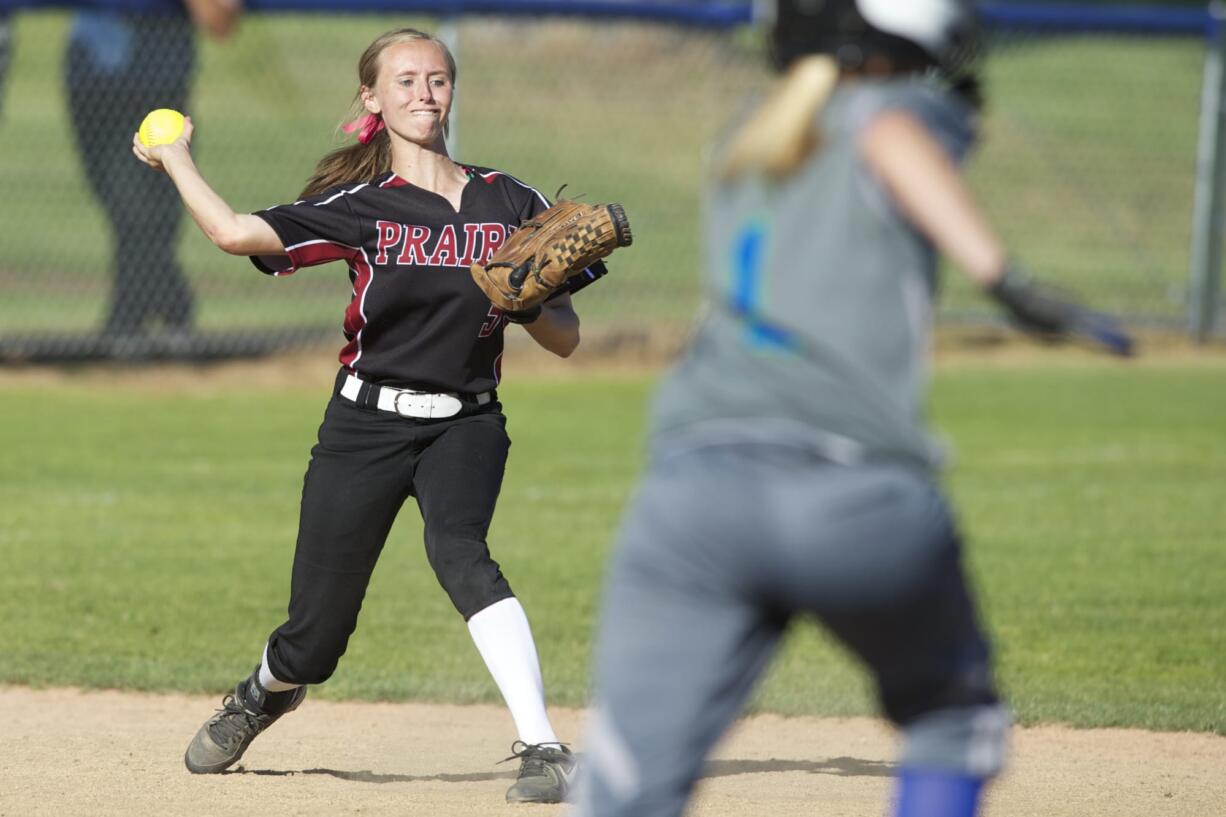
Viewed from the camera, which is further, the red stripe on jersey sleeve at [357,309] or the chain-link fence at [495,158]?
the chain-link fence at [495,158]

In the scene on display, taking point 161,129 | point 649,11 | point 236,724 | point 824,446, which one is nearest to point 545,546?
point 236,724

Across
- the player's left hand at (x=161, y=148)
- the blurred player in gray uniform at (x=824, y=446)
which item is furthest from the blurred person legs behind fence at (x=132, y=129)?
the blurred player in gray uniform at (x=824, y=446)

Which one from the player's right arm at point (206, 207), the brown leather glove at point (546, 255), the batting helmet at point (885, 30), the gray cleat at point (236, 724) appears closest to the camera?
the batting helmet at point (885, 30)

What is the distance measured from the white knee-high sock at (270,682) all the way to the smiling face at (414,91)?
1442 millimetres

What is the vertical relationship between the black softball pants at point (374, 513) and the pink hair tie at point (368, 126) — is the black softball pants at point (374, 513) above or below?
below

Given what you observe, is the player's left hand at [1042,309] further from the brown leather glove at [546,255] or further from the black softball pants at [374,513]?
the black softball pants at [374,513]

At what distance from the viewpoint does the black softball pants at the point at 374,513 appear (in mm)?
4438

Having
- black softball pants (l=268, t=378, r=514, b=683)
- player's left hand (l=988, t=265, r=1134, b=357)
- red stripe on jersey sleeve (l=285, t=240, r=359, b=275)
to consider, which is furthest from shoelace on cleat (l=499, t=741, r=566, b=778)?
player's left hand (l=988, t=265, r=1134, b=357)

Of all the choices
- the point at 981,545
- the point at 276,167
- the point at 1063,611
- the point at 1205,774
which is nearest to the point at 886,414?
the point at 1205,774

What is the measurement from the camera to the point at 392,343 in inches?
178

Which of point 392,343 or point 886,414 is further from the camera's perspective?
point 392,343

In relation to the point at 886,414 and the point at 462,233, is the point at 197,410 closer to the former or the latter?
the point at 462,233

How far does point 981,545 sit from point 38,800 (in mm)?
5048

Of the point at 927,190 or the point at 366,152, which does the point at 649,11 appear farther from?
the point at 927,190
